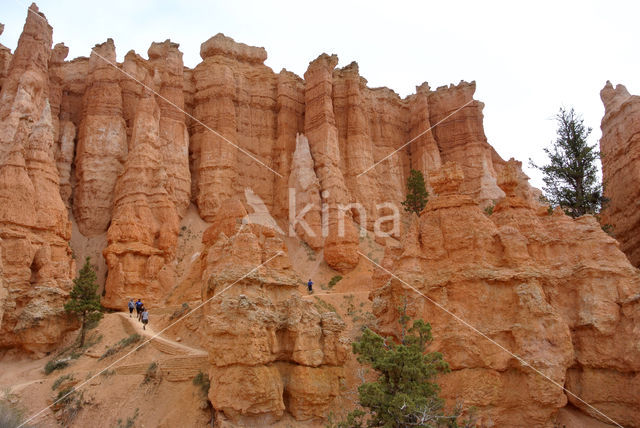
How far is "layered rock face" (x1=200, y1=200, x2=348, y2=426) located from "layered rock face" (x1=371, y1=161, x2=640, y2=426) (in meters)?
2.28

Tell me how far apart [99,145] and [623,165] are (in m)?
38.1

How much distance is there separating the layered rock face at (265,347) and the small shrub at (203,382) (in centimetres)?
134

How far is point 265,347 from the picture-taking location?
13281mm

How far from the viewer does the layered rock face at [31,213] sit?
21.7m

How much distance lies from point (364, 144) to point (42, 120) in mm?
28196

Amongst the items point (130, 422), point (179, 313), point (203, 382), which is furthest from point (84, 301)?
point (203, 382)

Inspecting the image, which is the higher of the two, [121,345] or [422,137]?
[422,137]

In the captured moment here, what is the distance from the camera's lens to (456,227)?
14.5 metres

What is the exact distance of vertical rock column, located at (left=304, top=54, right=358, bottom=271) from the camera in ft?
117

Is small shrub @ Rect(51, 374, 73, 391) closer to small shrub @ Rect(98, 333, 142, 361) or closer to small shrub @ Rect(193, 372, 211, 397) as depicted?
small shrub @ Rect(98, 333, 142, 361)

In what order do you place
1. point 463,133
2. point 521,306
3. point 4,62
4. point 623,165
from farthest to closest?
point 463,133 < point 4,62 < point 623,165 < point 521,306

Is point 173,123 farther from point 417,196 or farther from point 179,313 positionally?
point 179,313

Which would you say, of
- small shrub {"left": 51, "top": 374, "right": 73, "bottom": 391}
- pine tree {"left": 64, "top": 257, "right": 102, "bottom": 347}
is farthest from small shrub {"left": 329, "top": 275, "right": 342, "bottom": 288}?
small shrub {"left": 51, "top": 374, "right": 73, "bottom": 391}

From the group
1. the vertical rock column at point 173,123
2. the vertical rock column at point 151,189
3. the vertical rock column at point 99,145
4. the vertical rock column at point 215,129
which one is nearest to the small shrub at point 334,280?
the vertical rock column at point 151,189
